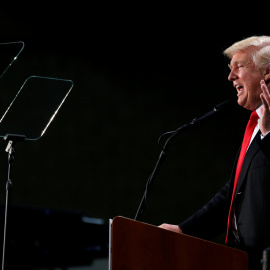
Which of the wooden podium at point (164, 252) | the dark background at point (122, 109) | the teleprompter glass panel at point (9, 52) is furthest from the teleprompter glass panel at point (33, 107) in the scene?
the dark background at point (122, 109)

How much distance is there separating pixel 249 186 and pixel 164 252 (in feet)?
1.60

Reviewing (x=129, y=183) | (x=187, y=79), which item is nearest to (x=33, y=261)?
(x=129, y=183)

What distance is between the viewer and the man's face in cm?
210

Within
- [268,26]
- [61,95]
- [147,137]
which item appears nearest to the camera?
[61,95]

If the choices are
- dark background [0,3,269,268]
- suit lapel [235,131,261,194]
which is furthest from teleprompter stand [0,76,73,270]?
dark background [0,3,269,268]

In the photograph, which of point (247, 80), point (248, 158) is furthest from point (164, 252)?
point (247, 80)

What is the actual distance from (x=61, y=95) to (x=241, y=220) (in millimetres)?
898

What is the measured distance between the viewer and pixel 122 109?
459 centimetres

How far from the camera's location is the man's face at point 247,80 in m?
2.10

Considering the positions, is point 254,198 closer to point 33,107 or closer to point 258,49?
point 258,49

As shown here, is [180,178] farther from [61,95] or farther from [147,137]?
[61,95]

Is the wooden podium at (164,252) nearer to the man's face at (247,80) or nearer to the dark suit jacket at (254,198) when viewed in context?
the dark suit jacket at (254,198)

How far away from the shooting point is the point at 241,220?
74.8 inches

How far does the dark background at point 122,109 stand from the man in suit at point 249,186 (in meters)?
2.02
